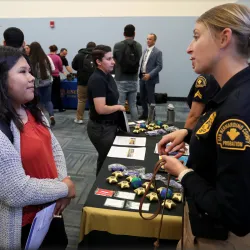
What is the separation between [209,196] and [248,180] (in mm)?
131

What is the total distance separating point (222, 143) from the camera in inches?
26.8

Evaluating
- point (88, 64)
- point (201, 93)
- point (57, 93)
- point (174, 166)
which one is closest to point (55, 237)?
point (174, 166)


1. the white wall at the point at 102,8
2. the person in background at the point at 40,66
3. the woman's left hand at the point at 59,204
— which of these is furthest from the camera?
the white wall at the point at 102,8

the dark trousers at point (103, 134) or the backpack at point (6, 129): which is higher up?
the backpack at point (6, 129)

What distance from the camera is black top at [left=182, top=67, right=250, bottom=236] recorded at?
0.65 meters

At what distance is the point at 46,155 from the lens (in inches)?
43.2

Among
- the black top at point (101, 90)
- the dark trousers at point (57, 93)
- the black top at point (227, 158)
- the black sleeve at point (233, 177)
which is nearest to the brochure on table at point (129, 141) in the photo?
the black top at point (101, 90)

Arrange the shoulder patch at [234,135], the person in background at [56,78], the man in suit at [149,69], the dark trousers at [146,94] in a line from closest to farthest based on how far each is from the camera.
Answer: the shoulder patch at [234,135] → the man in suit at [149,69] → the dark trousers at [146,94] → the person in background at [56,78]

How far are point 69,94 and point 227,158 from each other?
4.74m

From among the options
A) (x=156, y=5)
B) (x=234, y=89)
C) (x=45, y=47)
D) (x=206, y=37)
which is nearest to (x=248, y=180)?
(x=234, y=89)

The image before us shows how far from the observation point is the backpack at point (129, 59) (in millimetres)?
3705

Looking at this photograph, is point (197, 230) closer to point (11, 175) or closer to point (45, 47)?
point (11, 175)

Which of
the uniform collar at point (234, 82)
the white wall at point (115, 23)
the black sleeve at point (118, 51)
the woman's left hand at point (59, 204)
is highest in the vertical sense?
the white wall at point (115, 23)

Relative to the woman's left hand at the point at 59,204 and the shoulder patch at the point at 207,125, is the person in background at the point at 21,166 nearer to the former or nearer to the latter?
the woman's left hand at the point at 59,204
